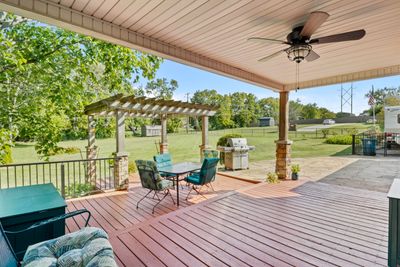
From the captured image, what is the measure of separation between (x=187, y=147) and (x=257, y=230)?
13.9 meters

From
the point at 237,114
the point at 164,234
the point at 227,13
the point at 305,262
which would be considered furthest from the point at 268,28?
the point at 237,114

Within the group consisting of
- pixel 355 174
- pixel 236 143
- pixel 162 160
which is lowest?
pixel 355 174

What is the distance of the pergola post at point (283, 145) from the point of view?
20.0 ft

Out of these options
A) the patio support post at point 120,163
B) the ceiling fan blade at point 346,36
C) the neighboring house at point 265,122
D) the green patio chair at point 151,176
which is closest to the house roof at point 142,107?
the patio support post at point 120,163

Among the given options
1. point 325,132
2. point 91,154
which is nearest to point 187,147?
point 91,154

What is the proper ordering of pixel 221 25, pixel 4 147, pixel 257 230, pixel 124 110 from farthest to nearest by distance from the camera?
1. pixel 124 110
2. pixel 4 147
3. pixel 257 230
4. pixel 221 25

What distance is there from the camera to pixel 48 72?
5.83 meters

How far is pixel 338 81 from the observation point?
5.34 meters

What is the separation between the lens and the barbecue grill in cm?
856

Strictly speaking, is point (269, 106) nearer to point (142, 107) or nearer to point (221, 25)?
point (142, 107)

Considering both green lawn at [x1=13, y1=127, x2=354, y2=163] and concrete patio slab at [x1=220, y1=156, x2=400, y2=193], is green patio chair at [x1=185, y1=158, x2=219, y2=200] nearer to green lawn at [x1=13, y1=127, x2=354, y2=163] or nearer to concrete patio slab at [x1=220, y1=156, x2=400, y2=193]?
concrete patio slab at [x1=220, y1=156, x2=400, y2=193]

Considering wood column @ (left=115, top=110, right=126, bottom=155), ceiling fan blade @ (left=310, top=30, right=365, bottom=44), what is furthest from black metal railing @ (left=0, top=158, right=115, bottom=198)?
ceiling fan blade @ (left=310, top=30, right=365, bottom=44)

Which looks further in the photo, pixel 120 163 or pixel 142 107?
pixel 142 107

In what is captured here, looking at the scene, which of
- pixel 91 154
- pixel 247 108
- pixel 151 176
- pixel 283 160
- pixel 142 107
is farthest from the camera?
pixel 247 108
